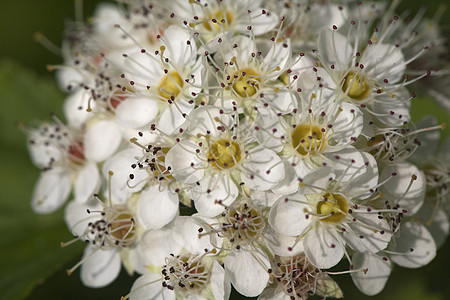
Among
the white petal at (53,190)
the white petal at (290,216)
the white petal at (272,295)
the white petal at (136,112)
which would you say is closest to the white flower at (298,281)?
the white petal at (272,295)

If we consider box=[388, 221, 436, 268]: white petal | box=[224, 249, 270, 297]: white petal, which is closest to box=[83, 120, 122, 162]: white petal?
box=[224, 249, 270, 297]: white petal

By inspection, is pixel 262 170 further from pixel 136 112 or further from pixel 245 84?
pixel 136 112

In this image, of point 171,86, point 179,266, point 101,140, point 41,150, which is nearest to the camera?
point 179,266

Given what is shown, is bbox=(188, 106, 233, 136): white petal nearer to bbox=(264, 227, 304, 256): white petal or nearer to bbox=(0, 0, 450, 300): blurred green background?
bbox=(264, 227, 304, 256): white petal

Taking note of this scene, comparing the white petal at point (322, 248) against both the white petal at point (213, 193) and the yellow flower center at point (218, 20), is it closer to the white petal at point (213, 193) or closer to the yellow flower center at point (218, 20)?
the white petal at point (213, 193)

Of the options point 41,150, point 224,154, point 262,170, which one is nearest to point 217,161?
point 224,154

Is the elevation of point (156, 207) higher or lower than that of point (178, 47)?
lower
